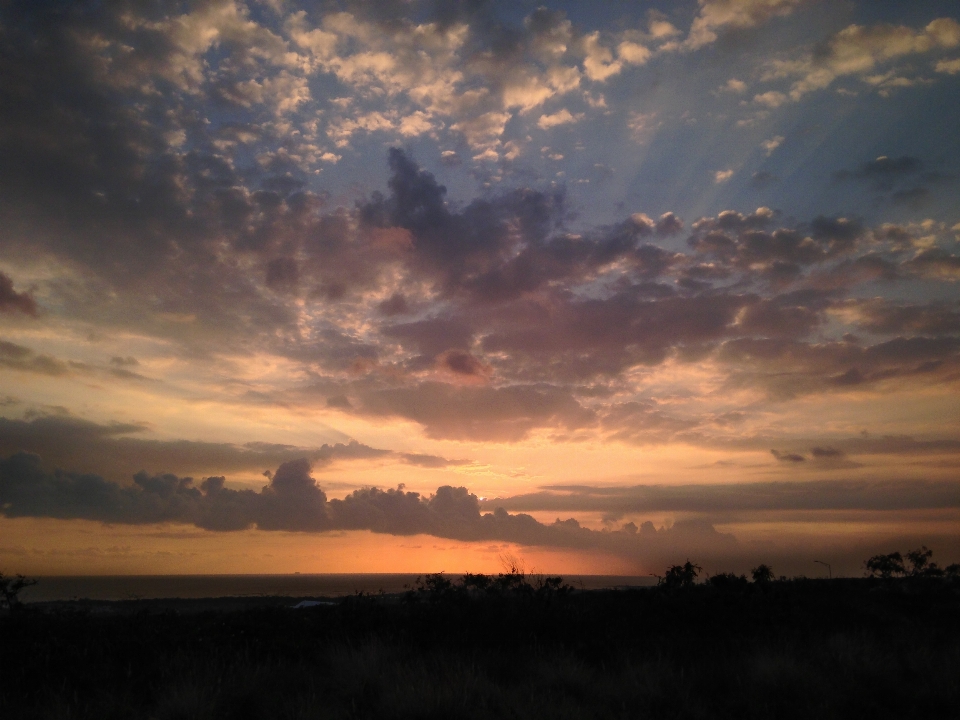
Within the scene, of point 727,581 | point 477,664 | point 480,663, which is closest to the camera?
point 477,664

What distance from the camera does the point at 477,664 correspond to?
11086 millimetres

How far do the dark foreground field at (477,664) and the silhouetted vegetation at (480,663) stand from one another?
4 cm

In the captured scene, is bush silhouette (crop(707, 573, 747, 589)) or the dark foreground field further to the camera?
bush silhouette (crop(707, 573, 747, 589))

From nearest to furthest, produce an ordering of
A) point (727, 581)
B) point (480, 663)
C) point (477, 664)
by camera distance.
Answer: point (477, 664), point (480, 663), point (727, 581)

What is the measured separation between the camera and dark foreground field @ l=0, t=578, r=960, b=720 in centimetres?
908

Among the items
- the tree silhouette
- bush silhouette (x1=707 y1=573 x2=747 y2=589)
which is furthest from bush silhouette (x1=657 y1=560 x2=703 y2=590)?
the tree silhouette

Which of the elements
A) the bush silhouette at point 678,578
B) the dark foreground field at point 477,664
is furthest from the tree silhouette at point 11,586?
the bush silhouette at point 678,578

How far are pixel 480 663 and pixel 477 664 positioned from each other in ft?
1.72

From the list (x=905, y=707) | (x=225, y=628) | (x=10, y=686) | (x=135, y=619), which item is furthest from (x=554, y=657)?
(x=135, y=619)

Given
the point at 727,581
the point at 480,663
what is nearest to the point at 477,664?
the point at 480,663

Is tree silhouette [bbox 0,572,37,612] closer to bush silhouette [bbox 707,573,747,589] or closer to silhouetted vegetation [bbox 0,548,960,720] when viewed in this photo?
silhouetted vegetation [bbox 0,548,960,720]

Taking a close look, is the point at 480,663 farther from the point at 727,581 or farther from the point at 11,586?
the point at 11,586

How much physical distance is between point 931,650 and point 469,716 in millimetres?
10793

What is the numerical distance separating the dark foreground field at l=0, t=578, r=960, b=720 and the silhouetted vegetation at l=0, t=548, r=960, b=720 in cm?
4
